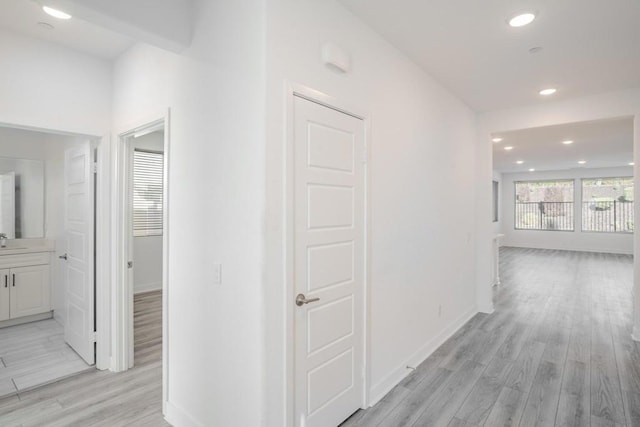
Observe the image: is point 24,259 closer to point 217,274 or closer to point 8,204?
point 8,204

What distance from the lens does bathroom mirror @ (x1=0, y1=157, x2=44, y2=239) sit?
14.1 ft

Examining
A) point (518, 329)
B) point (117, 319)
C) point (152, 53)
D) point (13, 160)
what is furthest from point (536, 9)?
point (13, 160)

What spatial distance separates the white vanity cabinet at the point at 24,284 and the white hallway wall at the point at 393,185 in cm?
413

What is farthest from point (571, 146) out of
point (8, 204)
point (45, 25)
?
point (8, 204)

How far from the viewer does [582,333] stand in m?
3.85

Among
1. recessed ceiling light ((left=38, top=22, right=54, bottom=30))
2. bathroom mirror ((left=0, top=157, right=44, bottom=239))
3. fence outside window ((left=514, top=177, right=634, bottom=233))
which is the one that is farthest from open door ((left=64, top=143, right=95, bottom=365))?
fence outside window ((left=514, top=177, right=634, bottom=233))

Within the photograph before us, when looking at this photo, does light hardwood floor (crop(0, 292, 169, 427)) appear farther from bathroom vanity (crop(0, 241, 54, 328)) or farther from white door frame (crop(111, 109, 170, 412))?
bathroom vanity (crop(0, 241, 54, 328))

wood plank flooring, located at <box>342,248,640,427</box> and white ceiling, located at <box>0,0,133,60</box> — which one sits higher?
white ceiling, located at <box>0,0,133,60</box>

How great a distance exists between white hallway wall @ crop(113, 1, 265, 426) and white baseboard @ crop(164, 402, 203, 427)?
1cm

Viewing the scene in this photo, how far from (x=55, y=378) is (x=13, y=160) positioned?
9.85 ft

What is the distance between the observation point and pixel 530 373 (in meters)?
2.94

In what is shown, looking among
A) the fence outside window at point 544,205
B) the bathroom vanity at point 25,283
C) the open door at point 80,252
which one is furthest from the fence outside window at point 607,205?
the bathroom vanity at point 25,283

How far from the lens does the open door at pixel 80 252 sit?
3.07 metres

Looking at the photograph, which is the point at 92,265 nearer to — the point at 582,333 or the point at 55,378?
the point at 55,378
